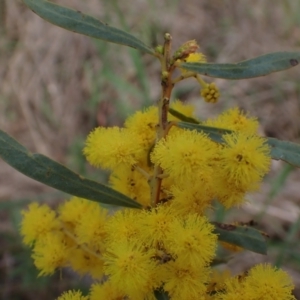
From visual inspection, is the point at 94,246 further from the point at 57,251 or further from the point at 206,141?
the point at 206,141

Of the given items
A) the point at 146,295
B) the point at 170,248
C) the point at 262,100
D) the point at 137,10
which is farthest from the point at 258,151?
the point at 137,10

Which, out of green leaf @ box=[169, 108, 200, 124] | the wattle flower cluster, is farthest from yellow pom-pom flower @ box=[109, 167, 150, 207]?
green leaf @ box=[169, 108, 200, 124]

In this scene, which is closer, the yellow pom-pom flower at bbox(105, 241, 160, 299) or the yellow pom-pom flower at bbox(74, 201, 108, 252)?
the yellow pom-pom flower at bbox(105, 241, 160, 299)

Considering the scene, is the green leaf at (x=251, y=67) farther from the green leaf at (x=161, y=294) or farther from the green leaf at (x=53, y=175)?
the green leaf at (x=161, y=294)

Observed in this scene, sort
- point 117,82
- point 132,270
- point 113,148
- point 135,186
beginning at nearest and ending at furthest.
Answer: point 132,270, point 113,148, point 135,186, point 117,82

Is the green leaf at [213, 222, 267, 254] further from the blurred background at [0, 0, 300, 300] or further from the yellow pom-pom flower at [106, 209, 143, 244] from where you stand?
the blurred background at [0, 0, 300, 300]

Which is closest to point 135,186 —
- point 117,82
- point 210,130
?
point 210,130

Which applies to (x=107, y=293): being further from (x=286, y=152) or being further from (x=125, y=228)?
(x=286, y=152)
